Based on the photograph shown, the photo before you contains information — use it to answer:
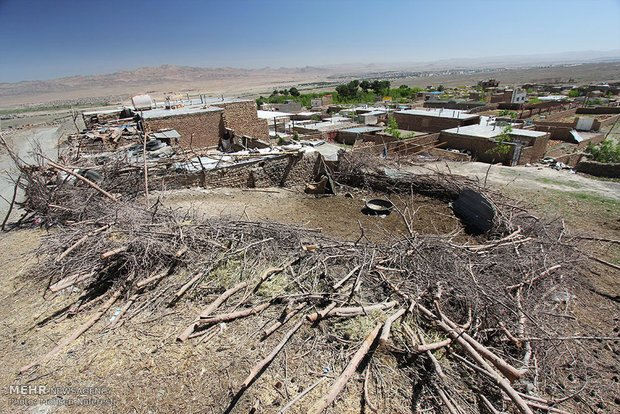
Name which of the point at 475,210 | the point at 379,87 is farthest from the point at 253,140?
the point at 379,87

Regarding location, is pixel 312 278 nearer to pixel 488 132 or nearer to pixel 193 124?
pixel 193 124

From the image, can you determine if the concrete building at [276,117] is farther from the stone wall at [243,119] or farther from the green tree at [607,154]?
the green tree at [607,154]

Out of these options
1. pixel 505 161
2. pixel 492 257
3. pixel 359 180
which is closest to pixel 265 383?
pixel 492 257

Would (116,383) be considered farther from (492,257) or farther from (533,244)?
(533,244)

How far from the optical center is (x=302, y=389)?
3.27 meters

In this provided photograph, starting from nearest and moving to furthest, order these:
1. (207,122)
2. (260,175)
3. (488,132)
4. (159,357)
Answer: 1. (159,357)
2. (260,175)
3. (207,122)
4. (488,132)

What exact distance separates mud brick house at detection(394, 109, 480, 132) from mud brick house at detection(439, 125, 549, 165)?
2.78 meters

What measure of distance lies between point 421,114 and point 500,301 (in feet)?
72.2

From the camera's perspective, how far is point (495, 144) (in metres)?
16.5

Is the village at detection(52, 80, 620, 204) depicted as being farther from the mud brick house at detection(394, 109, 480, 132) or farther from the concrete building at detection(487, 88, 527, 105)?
the concrete building at detection(487, 88, 527, 105)

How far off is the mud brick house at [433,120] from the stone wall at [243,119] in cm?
1259

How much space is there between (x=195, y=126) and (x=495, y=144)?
16213mm

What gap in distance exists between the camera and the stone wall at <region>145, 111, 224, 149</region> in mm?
13648

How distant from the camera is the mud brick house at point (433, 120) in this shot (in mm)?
21266
